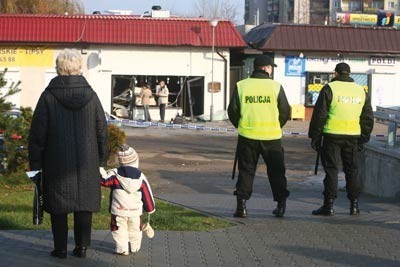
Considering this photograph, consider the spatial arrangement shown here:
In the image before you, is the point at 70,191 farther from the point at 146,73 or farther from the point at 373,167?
the point at 146,73

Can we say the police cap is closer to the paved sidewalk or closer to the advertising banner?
the paved sidewalk

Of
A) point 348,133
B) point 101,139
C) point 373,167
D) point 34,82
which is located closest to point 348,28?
point 34,82

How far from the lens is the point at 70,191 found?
6086mm

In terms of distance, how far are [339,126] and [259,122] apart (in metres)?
A: 1.10

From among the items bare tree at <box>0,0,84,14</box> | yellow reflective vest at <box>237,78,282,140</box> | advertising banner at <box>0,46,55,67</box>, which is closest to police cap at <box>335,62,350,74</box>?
yellow reflective vest at <box>237,78,282,140</box>

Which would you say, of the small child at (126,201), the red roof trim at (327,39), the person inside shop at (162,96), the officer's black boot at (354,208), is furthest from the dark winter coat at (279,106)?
the red roof trim at (327,39)

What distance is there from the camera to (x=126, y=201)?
652 cm

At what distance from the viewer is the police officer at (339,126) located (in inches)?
345

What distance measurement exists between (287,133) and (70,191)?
21.2 m

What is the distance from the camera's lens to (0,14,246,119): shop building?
31.7 metres

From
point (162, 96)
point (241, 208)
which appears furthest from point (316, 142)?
point (162, 96)

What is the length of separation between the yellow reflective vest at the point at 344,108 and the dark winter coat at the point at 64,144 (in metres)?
3.59

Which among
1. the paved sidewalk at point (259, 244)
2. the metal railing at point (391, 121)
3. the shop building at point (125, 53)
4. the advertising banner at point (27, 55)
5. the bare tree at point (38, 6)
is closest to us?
the paved sidewalk at point (259, 244)

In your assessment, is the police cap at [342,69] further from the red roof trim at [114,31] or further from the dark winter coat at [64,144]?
the red roof trim at [114,31]
